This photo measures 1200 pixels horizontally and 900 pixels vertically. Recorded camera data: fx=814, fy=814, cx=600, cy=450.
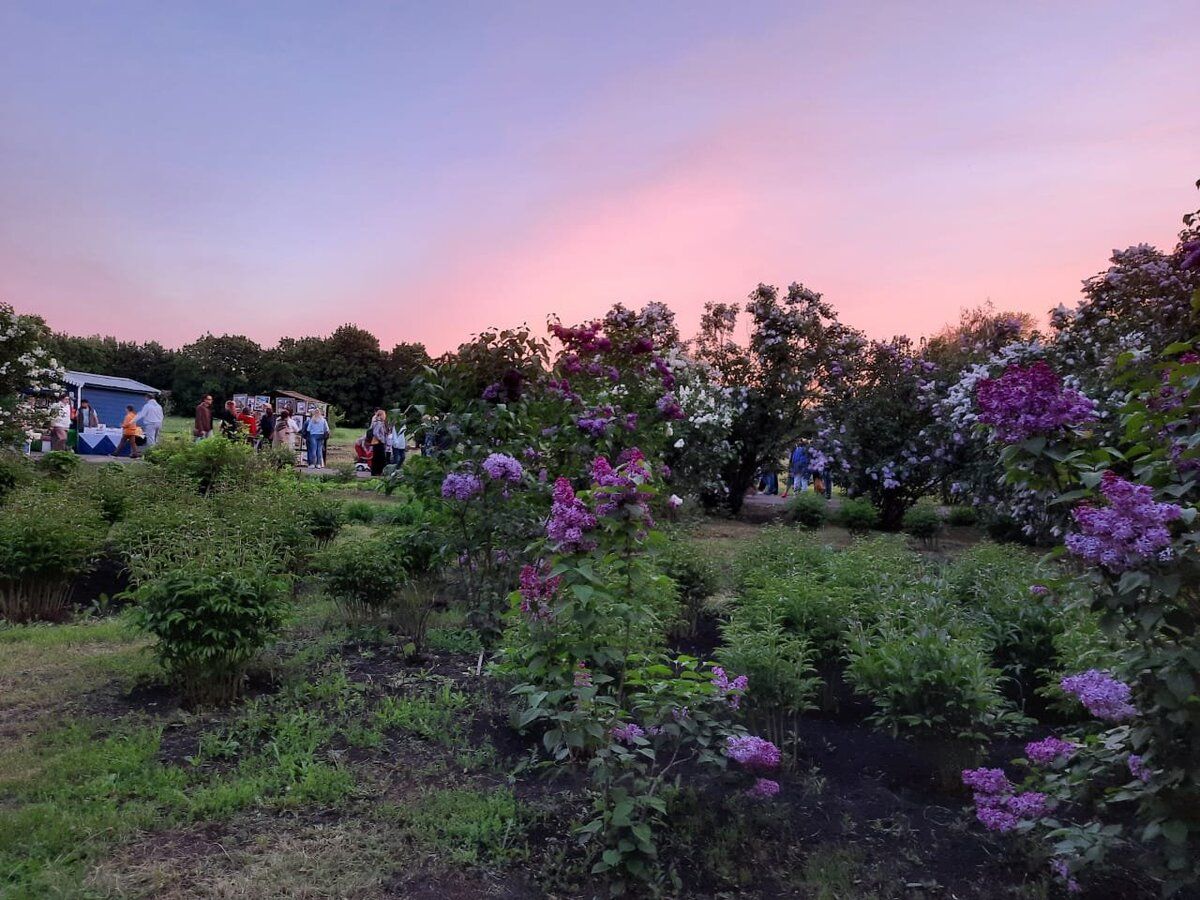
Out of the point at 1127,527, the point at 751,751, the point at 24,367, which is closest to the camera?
the point at 1127,527

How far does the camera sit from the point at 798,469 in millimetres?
16594

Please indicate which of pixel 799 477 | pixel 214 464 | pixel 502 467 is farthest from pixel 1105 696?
pixel 799 477

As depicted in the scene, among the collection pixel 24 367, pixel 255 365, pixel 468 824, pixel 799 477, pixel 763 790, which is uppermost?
pixel 255 365

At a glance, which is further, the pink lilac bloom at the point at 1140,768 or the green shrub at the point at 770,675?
the green shrub at the point at 770,675

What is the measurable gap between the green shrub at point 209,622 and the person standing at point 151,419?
1749 cm

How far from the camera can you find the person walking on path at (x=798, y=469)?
15.8 meters

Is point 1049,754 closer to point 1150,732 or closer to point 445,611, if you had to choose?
point 1150,732

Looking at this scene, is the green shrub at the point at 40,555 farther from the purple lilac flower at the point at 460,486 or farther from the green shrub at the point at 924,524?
the green shrub at the point at 924,524

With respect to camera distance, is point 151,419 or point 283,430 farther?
point 151,419

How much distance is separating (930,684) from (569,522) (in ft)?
5.68

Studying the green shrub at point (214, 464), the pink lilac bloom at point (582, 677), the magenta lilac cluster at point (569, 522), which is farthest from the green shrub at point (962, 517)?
the magenta lilac cluster at point (569, 522)

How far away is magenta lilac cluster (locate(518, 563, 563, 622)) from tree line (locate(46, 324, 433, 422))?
50.3 meters

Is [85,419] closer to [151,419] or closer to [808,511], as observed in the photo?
[151,419]

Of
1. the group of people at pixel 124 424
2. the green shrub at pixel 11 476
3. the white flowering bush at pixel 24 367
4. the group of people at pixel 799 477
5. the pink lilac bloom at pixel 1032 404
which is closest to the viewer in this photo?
the pink lilac bloom at pixel 1032 404
